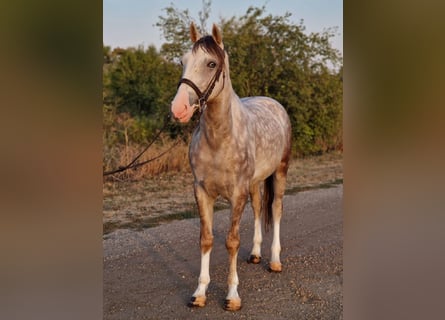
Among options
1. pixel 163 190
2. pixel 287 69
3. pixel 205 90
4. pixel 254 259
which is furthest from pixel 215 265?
pixel 287 69

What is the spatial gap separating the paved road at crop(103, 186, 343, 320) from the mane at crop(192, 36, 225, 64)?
207 cm

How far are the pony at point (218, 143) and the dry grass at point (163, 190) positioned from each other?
274cm

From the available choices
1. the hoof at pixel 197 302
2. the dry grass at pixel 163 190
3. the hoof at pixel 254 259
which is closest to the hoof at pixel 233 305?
the hoof at pixel 197 302

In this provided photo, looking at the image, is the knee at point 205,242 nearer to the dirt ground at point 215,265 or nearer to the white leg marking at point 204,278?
the white leg marking at point 204,278

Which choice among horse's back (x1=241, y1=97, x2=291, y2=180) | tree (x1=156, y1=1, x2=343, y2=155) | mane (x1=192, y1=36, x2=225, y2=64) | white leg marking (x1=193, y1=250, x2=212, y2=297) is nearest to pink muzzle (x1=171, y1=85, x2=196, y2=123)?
mane (x1=192, y1=36, x2=225, y2=64)

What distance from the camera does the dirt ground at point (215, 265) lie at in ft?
12.0

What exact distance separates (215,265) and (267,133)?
61.5 inches

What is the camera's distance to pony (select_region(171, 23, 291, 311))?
9.99ft

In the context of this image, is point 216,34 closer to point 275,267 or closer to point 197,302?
point 197,302

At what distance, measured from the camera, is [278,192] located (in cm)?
486

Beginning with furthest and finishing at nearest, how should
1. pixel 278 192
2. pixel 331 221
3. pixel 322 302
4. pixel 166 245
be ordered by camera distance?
pixel 331 221
pixel 166 245
pixel 278 192
pixel 322 302
